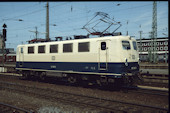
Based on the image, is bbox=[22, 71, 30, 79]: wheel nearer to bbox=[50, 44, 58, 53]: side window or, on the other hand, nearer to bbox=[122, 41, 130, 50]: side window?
bbox=[50, 44, 58, 53]: side window

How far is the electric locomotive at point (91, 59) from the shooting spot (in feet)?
38.1

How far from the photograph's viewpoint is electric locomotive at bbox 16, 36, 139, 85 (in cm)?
1160

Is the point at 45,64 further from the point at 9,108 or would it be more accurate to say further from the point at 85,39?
the point at 9,108

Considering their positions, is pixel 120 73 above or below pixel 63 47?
below

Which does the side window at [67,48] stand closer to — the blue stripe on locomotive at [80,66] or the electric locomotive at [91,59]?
the electric locomotive at [91,59]

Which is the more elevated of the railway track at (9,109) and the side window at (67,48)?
the side window at (67,48)

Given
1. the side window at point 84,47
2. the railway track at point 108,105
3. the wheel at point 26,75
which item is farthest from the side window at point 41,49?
the railway track at point 108,105

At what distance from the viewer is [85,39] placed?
13070 millimetres

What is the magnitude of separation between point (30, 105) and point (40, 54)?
7.81m

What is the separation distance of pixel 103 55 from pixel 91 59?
3.45ft

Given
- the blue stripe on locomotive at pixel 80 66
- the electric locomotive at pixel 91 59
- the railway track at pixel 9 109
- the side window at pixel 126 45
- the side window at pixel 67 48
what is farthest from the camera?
the side window at pixel 67 48

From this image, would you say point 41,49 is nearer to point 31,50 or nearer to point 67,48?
point 31,50

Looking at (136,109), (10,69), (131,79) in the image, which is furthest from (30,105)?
(10,69)

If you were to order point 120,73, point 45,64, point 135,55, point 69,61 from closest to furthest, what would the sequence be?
point 120,73
point 135,55
point 69,61
point 45,64
